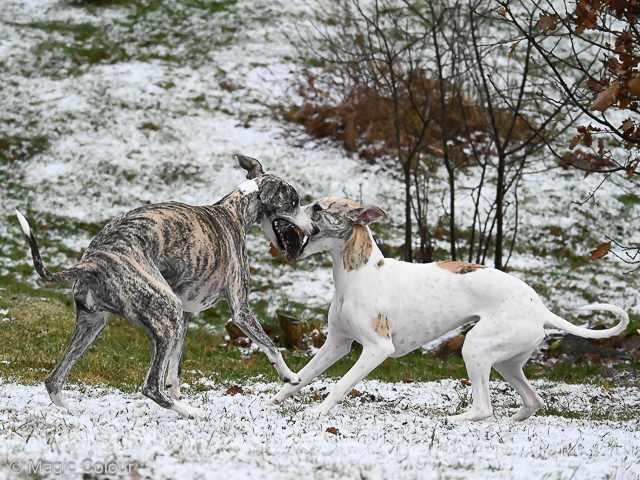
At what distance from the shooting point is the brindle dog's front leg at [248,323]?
506 cm

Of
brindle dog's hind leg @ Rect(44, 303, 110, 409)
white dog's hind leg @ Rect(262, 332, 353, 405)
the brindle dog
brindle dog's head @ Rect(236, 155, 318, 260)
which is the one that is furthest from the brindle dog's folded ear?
brindle dog's hind leg @ Rect(44, 303, 110, 409)

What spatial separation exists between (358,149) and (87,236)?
274 inches

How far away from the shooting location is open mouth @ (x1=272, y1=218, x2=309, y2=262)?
5.68 m

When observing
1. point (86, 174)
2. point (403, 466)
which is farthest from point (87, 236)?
point (403, 466)

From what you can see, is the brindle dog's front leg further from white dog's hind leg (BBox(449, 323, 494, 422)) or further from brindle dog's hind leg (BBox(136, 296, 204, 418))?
white dog's hind leg (BBox(449, 323, 494, 422))

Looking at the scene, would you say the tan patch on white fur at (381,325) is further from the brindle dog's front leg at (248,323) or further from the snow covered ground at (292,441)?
the brindle dog's front leg at (248,323)

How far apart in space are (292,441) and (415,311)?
Result: 1.81 metres

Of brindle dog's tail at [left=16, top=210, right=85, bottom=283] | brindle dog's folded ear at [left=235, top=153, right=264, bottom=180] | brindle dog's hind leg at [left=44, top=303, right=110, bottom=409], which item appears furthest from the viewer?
brindle dog's folded ear at [left=235, top=153, right=264, bottom=180]

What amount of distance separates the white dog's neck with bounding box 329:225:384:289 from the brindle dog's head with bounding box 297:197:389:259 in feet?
0.12

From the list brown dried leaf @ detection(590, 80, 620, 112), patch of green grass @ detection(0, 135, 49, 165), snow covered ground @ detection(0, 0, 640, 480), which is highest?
brown dried leaf @ detection(590, 80, 620, 112)

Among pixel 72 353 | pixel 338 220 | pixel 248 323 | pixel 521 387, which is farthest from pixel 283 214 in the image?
pixel 521 387

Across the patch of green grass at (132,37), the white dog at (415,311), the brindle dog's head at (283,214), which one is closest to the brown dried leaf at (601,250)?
the white dog at (415,311)

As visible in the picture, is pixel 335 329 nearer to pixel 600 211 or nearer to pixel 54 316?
pixel 54 316

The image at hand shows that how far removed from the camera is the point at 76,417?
4.59 metres
